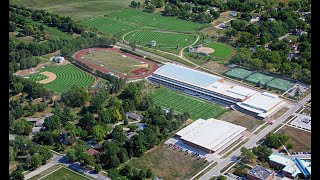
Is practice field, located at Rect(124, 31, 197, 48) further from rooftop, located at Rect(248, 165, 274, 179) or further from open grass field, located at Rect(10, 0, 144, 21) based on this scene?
rooftop, located at Rect(248, 165, 274, 179)

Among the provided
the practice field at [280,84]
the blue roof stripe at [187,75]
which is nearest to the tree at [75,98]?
the blue roof stripe at [187,75]

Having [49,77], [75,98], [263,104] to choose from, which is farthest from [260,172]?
[49,77]

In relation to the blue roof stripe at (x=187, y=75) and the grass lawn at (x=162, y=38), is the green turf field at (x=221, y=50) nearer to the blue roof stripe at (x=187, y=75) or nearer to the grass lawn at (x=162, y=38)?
the grass lawn at (x=162, y=38)

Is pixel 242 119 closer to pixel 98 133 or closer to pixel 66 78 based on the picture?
pixel 98 133

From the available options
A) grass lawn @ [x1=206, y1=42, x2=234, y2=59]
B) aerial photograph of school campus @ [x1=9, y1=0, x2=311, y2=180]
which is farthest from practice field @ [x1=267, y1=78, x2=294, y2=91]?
grass lawn @ [x1=206, y1=42, x2=234, y2=59]

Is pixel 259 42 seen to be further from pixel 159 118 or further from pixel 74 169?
pixel 74 169
